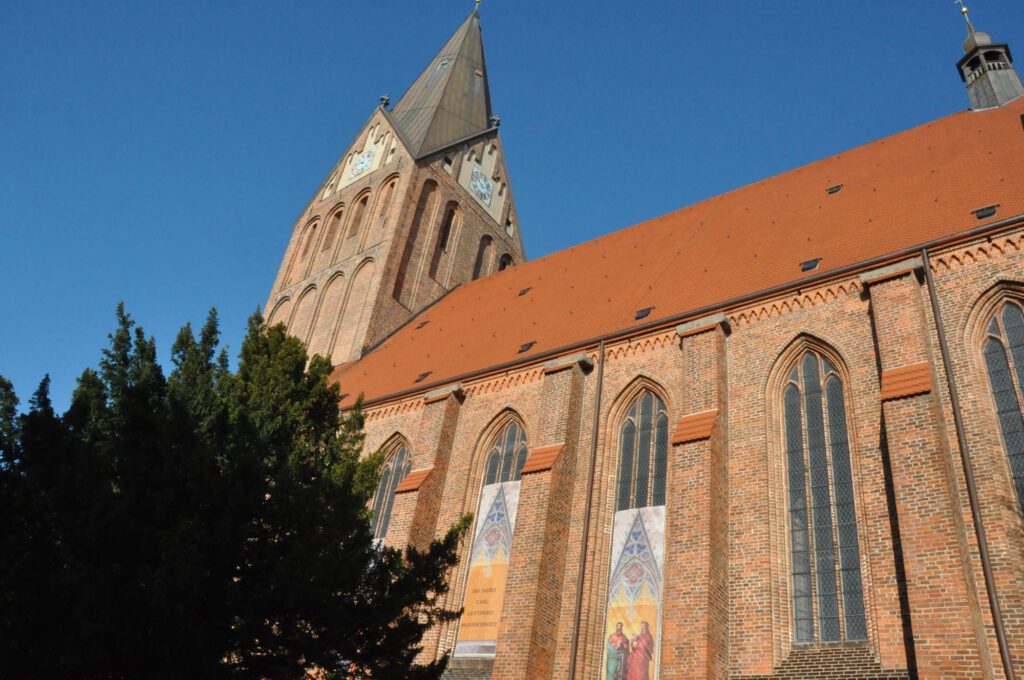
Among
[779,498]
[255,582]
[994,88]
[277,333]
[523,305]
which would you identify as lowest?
[255,582]

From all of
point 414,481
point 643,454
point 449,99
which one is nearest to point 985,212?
point 643,454

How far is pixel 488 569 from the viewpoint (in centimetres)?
1343

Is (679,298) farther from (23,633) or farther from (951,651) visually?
(23,633)

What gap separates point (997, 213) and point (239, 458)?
35.9 ft

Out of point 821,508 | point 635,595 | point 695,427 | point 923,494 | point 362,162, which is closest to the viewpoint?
point 923,494

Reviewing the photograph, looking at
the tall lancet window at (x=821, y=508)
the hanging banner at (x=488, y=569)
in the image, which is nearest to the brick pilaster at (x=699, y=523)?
the tall lancet window at (x=821, y=508)

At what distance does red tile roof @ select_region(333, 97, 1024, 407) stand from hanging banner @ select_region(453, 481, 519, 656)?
2928 mm

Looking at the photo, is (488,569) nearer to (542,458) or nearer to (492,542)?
(492,542)

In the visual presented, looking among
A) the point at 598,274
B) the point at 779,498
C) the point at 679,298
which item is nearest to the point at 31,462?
the point at 779,498

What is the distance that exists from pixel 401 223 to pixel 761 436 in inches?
641

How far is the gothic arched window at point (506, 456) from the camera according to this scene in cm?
1452

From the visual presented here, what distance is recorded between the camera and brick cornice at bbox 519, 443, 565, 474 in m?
12.9

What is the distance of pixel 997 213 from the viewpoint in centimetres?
1156

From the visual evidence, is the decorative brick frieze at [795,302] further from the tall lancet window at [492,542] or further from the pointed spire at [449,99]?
the pointed spire at [449,99]
